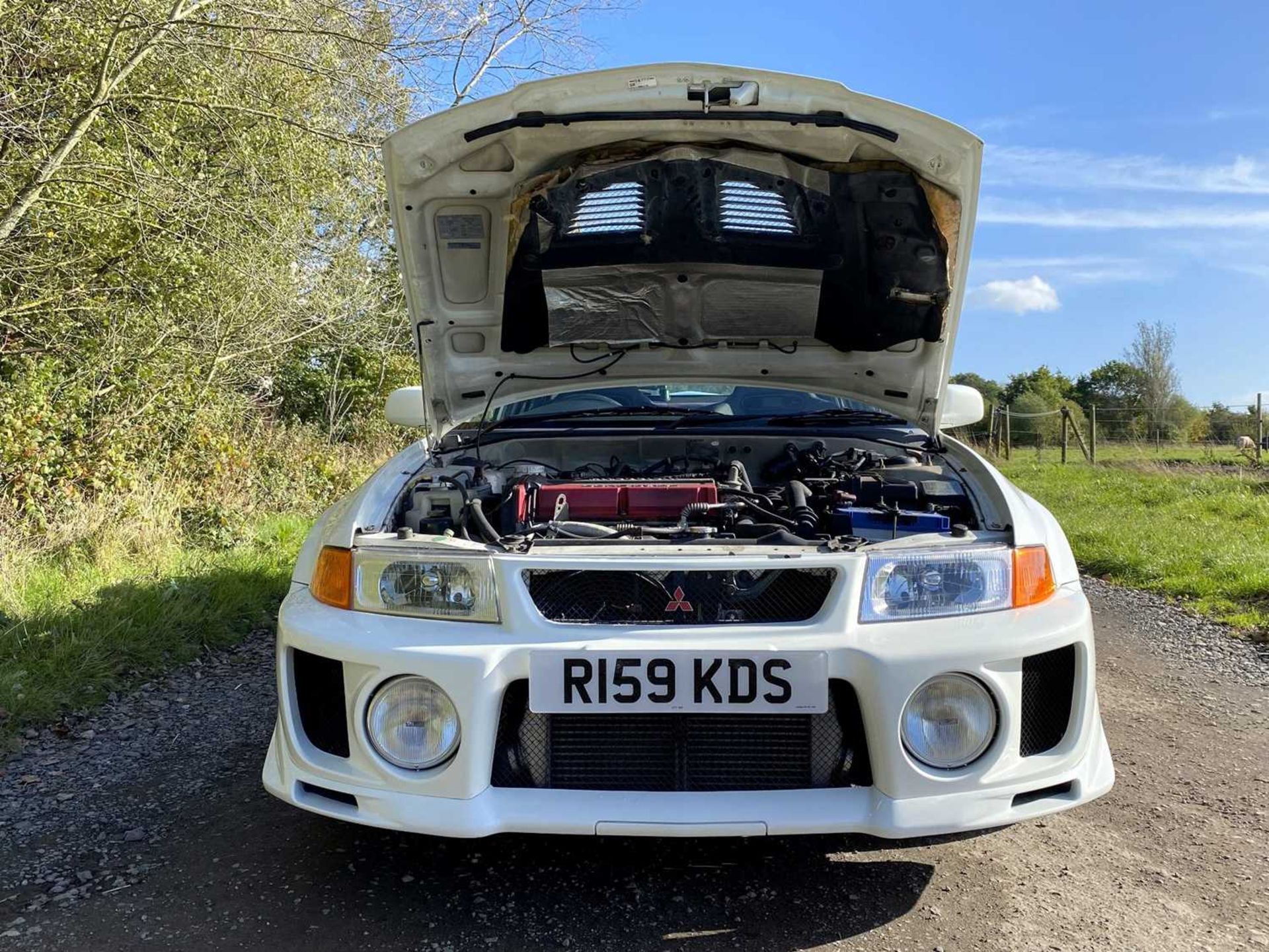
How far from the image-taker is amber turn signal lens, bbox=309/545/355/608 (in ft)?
7.80

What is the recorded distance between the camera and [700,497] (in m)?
2.91

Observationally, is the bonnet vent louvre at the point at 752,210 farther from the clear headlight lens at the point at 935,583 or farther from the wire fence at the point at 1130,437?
the wire fence at the point at 1130,437

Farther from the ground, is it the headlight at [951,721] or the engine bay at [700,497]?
the engine bay at [700,497]

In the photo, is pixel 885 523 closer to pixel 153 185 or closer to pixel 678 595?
pixel 678 595

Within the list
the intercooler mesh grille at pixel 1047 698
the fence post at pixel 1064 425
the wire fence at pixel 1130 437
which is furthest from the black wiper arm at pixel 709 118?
the fence post at pixel 1064 425

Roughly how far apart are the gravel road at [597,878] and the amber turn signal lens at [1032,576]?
2.45ft

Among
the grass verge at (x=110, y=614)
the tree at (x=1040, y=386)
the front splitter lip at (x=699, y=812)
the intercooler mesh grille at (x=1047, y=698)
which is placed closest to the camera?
the front splitter lip at (x=699, y=812)

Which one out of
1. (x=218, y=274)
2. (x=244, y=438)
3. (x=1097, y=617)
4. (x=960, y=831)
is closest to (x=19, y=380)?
(x=218, y=274)

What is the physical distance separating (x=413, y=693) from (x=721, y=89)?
1.96 meters

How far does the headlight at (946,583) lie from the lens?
221 centimetres

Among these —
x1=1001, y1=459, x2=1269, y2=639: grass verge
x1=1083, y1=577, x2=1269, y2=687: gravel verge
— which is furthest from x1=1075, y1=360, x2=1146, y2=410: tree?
x1=1083, y1=577, x2=1269, y2=687: gravel verge

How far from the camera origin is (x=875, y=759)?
2.09m

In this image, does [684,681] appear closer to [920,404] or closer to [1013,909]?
[1013,909]

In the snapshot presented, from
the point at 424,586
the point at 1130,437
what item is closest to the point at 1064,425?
the point at 1130,437
